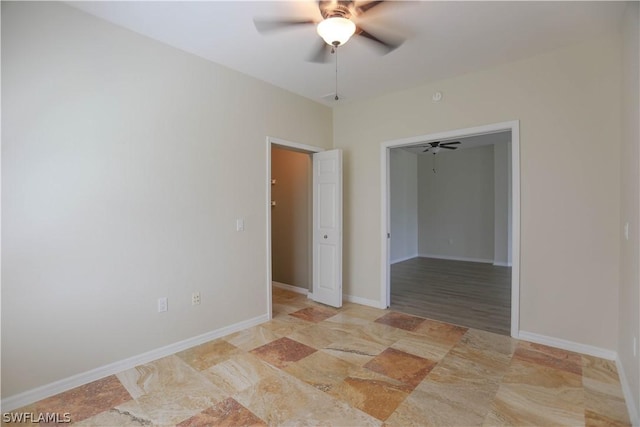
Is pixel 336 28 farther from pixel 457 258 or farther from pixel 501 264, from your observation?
pixel 457 258

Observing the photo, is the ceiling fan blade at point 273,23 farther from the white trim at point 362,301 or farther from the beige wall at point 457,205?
the beige wall at point 457,205

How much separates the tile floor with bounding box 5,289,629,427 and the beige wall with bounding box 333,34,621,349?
1.49ft

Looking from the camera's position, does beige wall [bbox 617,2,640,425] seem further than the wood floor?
No

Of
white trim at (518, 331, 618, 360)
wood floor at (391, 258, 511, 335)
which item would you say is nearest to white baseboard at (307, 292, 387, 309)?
wood floor at (391, 258, 511, 335)

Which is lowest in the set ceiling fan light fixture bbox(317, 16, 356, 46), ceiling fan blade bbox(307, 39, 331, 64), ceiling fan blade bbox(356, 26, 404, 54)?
ceiling fan light fixture bbox(317, 16, 356, 46)

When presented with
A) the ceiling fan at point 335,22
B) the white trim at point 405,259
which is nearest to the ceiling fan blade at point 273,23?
the ceiling fan at point 335,22

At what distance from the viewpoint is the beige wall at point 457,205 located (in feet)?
24.9

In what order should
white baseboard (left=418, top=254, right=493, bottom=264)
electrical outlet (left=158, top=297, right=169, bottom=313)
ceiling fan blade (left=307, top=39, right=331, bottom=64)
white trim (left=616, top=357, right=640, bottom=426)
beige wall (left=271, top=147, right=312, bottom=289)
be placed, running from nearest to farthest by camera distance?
1. white trim (left=616, top=357, right=640, bottom=426)
2. ceiling fan blade (left=307, top=39, right=331, bottom=64)
3. electrical outlet (left=158, top=297, right=169, bottom=313)
4. beige wall (left=271, top=147, right=312, bottom=289)
5. white baseboard (left=418, top=254, right=493, bottom=264)

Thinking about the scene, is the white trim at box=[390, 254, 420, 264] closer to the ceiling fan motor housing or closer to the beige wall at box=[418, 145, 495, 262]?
the beige wall at box=[418, 145, 495, 262]

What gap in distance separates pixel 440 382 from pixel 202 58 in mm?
3468

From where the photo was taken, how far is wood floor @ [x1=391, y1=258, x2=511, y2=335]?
365 cm

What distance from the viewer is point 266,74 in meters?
3.37

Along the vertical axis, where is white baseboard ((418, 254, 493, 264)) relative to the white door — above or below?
below

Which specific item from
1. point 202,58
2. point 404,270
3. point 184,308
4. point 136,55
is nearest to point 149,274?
point 184,308
